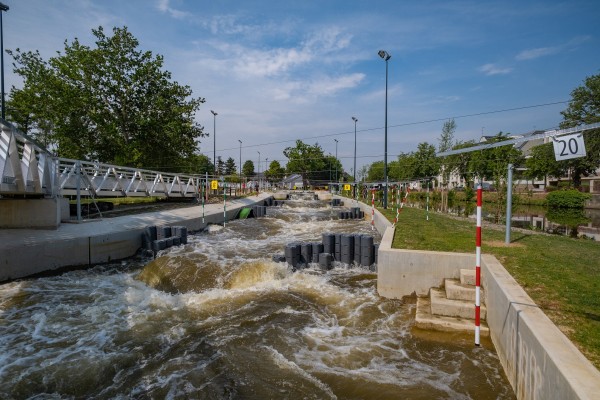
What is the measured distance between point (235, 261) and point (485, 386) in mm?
7413

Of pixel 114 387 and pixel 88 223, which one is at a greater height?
pixel 88 223

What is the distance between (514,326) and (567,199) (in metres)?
45.6

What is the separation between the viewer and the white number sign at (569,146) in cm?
429

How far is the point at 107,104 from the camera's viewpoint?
26.6 m

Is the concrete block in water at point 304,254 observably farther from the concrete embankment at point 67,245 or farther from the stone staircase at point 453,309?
the concrete embankment at point 67,245

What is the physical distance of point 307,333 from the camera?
5.91 meters

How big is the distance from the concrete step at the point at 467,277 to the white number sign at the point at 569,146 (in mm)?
2841

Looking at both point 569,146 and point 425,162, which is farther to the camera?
point 425,162

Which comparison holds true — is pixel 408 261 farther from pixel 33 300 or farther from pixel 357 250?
pixel 33 300

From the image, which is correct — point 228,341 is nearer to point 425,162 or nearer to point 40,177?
point 40,177

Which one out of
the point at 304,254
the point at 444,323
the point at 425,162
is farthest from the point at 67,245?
the point at 425,162

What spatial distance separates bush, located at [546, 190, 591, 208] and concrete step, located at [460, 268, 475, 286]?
42.9 m

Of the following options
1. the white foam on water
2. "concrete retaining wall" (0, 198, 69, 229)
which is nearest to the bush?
the white foam on water

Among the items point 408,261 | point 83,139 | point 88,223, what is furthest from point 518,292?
point 83,139
